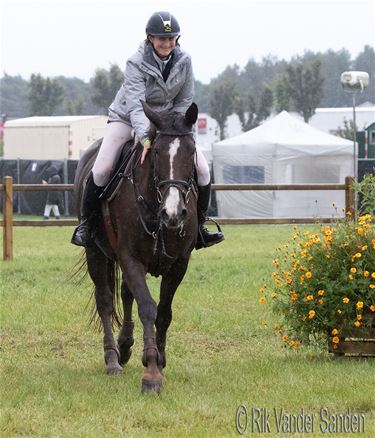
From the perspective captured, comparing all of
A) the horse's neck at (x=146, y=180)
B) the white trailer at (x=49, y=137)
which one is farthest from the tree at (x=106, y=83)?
the horse's neck at (x=146, y=180)

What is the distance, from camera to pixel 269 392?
262 inches

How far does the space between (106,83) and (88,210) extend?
66343mm

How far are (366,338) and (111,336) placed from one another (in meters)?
2.16

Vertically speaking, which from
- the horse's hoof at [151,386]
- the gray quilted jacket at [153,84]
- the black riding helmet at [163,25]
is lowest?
the horse's hoof at [151,386]

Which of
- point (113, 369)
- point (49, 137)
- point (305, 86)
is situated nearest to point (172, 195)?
point (113, 369)

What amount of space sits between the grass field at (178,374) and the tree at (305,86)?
58.7 meters

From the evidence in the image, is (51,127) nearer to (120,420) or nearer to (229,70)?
(120,420)

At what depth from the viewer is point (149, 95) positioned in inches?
300

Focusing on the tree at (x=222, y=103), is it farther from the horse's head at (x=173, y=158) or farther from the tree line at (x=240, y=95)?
the horse's head at (x=173, y=158)

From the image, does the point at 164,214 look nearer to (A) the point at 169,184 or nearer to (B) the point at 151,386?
(A) the point at 169,184

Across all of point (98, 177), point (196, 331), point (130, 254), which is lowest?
point (196, 331)

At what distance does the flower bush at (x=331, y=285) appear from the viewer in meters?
7.95

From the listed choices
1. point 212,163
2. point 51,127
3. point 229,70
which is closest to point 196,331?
point 212,163

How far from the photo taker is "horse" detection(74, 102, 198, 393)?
681 cm
